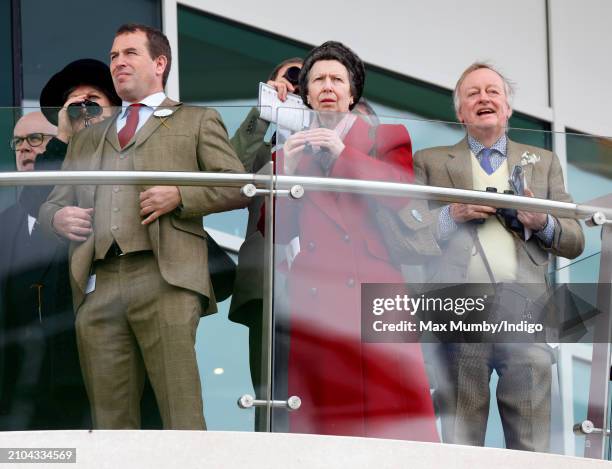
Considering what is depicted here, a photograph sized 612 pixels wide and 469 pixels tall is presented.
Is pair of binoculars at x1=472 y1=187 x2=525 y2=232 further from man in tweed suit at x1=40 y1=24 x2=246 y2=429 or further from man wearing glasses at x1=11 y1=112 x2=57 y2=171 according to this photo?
man wearing glasses at x1=11 y1=112 x2=57 y2=171

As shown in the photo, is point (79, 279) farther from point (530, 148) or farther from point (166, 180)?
point (530, 148)

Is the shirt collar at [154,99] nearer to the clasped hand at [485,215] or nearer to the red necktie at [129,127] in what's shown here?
the red necktie at [129,127]

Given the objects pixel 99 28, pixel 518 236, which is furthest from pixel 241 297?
pixel 99 28

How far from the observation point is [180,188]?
705cm

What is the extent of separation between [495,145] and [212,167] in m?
1.19

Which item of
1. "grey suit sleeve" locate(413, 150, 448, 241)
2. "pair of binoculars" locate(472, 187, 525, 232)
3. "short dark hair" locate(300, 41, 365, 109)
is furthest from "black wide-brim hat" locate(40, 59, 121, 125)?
"pair of binoculars" locate(472, 187, 525, 232)

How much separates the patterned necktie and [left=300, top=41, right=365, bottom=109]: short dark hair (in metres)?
0.79

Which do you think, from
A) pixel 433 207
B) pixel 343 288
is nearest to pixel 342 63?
pixel 433 207

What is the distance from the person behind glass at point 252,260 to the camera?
6953mm

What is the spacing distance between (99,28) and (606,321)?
5.31 m

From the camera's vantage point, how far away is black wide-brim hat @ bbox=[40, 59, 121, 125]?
850cm

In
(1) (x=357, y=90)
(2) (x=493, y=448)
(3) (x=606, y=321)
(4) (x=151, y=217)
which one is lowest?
(2) (x=493, y=448)

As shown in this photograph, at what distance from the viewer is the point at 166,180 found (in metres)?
7.07

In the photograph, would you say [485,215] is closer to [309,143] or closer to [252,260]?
[309,143]
